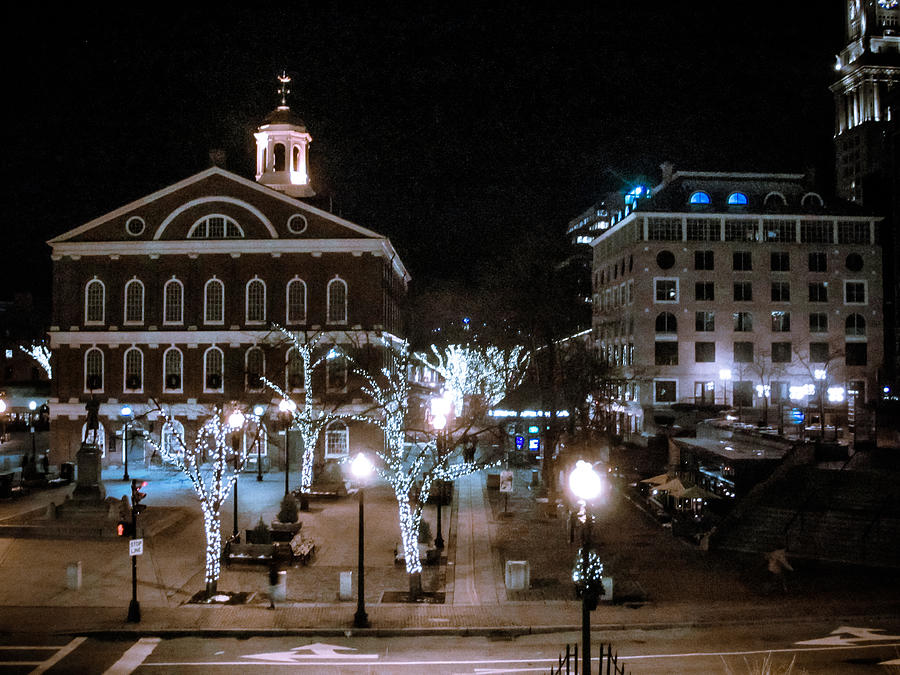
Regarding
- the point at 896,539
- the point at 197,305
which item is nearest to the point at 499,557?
the point at 896,539

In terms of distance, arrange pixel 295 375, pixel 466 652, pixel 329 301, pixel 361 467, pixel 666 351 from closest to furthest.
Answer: pixel 466 652 < pixel 361 467 < pixel 295 375 < pixel 329 301 < pixel 666 351

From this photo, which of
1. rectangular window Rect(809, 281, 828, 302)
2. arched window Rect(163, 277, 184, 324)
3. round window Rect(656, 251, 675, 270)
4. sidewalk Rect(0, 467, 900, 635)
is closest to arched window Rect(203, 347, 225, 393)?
arched window Rect(163, 277, 184, 324)

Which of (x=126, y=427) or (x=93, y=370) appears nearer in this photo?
(x=126, y=427)

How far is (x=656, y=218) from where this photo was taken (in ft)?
194

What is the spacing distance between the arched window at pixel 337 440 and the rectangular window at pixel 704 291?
28265 millimetres

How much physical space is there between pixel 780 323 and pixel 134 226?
4597 centimetres

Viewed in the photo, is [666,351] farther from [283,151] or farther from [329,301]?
[283,151]

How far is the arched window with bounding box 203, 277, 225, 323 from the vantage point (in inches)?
1955

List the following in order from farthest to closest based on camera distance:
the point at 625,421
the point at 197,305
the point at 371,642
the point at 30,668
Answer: the point at 625,421 → the point at 197,305 → the point at 371,642 → the point at 30,668

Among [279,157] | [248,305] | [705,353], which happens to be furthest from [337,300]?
[705,353]

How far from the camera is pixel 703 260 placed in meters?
58.6

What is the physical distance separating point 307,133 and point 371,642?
163 feet

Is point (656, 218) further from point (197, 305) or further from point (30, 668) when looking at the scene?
point (30, 668)

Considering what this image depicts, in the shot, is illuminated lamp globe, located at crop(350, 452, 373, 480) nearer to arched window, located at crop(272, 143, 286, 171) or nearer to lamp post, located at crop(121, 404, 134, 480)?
lamp post, located at crop(121, 404, 134, 480)
